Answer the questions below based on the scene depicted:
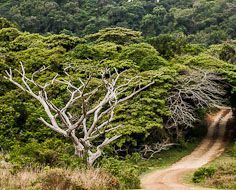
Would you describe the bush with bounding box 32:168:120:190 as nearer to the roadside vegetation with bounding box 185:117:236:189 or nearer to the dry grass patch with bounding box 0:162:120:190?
the dry grass patch with bounding box 0:162:120:190

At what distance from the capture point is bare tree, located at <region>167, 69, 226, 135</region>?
26.8 m

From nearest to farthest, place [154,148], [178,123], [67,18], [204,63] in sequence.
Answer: [154,148], [178,123], [204,63], [67,18]

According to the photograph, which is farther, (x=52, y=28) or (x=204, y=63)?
(x=52, y=28)

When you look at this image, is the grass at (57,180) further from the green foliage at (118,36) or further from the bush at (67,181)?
the green foliage at (118,36)

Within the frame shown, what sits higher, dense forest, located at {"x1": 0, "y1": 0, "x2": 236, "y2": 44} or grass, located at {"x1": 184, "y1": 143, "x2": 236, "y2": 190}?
dense forest, located at {"x1": 0, "y1": 0, "x2": 236, "y2": 44}

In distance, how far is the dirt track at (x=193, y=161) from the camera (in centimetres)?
1559

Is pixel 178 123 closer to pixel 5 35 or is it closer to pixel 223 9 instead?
pixel 5 35

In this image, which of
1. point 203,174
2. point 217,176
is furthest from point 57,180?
point 203,174

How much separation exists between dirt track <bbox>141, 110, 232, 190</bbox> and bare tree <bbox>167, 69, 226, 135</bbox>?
2.13m

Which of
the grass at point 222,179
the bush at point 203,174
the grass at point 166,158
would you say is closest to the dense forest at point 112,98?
the grass at point 166,158

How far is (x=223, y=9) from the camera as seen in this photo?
71.1m

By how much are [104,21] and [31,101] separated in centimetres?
4108

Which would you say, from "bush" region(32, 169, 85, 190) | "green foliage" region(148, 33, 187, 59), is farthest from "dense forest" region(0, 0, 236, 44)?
"bush" region(32, 169, 85, 190)

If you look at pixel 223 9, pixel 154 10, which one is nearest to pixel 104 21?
pixel 154 10
